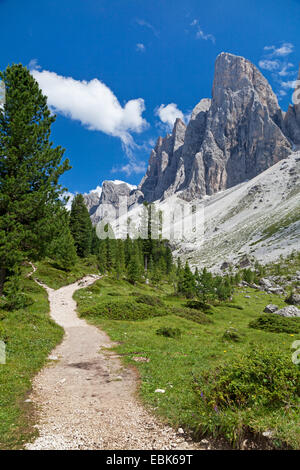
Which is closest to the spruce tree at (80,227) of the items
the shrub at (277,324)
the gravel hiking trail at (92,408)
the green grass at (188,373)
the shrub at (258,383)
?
the green grass at (188,373)

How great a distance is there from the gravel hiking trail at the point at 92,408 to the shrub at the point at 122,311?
9.63m

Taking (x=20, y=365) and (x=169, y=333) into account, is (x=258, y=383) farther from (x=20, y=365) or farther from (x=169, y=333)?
(x=169, y=333)

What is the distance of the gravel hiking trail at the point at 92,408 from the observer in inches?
225

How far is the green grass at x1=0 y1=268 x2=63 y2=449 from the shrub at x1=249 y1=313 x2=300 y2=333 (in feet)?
68.2

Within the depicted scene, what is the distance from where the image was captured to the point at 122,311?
80.7 ft

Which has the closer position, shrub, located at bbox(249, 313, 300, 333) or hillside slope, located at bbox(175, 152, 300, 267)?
shrub, located at bbox(249, 313, 300, 333)

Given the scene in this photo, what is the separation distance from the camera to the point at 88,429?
6.27 m

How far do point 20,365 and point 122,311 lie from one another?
14.8 meters

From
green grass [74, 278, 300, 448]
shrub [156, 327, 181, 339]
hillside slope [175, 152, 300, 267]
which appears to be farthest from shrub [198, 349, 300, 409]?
hillside slope [175, 152, 300, 267]

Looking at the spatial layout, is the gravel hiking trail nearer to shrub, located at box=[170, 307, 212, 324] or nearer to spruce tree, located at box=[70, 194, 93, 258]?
shrub, located at box=[170, 307, 212, 324]

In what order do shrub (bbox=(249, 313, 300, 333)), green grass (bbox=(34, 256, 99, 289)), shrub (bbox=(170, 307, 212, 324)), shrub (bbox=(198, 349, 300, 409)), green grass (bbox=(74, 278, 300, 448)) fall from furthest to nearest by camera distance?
1. green grass (bbox=(34, 256, 99, 289))
2. shrub (bbox=(170, 307, 212, 324))
3. shrub (bbox=(249, 313, 300, 333))
4. shrub (bbox=(198, 349, 300, 409))
5. green grass (bbox=(74, 278, 300, 448))

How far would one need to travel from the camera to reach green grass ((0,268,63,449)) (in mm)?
6137

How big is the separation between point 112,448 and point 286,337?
70.2 ft

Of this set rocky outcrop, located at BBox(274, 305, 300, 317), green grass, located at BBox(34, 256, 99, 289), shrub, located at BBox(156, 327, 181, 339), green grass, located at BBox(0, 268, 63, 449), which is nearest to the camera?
green grass, located at BBox(0, 268, 63, 449)
